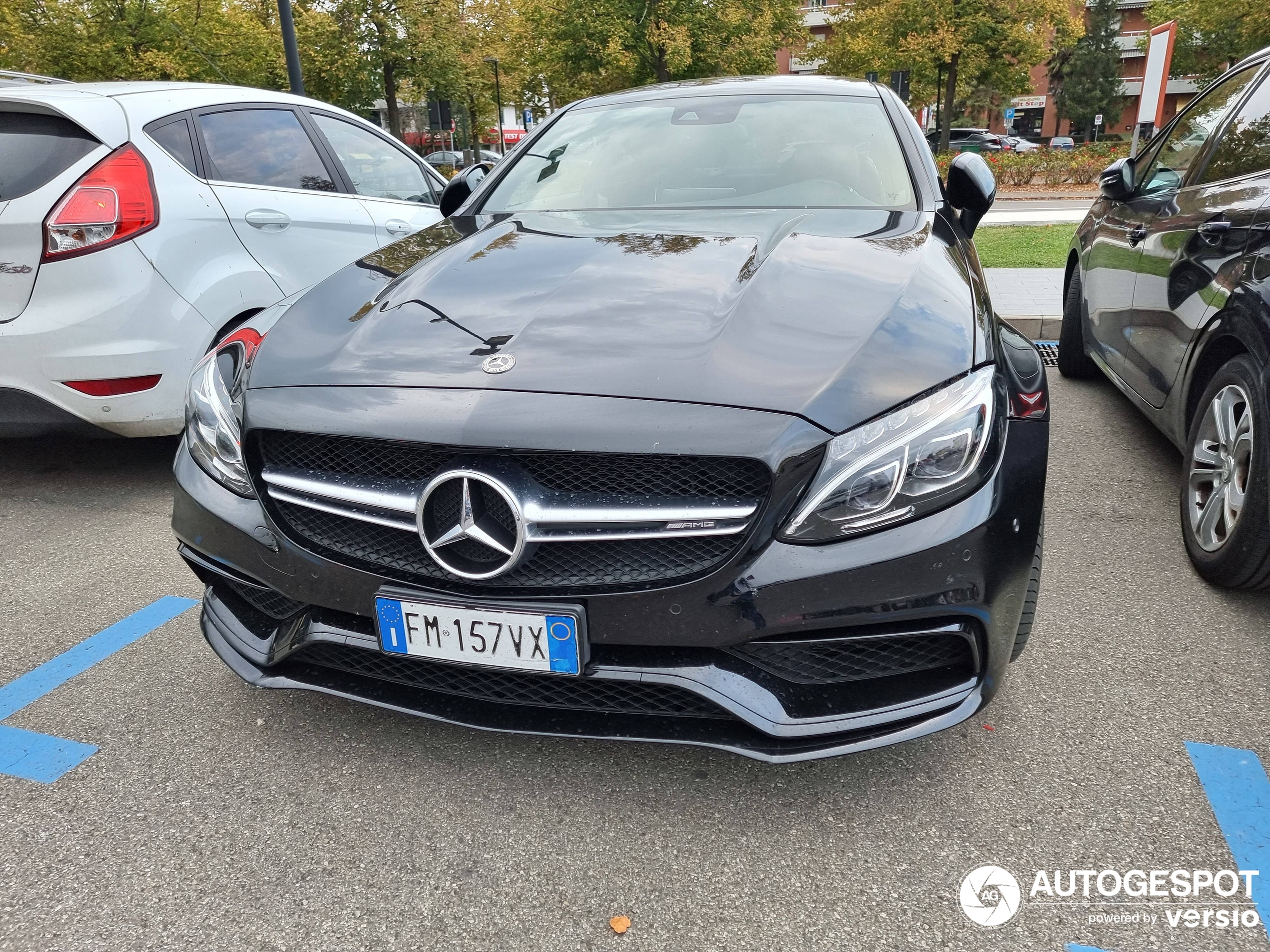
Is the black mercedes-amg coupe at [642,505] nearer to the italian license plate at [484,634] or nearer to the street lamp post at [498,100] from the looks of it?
the italian license plate at [484,634]

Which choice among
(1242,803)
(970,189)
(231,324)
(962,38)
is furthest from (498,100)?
(1242,803)

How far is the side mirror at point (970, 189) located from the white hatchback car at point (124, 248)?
2717 millimetres

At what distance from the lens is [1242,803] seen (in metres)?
1.85

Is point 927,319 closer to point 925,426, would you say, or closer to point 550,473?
point 925,426

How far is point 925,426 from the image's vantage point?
1.66 m

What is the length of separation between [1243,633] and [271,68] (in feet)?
86.6

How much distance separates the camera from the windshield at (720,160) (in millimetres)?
2828

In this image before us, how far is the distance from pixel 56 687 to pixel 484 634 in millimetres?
1448

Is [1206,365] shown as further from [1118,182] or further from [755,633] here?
[755,633]

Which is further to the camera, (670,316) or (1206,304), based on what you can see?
(1206,304)

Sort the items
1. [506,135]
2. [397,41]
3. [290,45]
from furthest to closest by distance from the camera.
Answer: [506,135] < [397,41] < [290,45]

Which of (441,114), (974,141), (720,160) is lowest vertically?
(974,141)

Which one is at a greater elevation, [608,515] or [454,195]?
[454,195]

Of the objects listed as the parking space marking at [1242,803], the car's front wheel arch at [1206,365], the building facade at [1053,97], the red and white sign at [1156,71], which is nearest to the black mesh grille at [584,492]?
the parking space marking at [1242,803]
